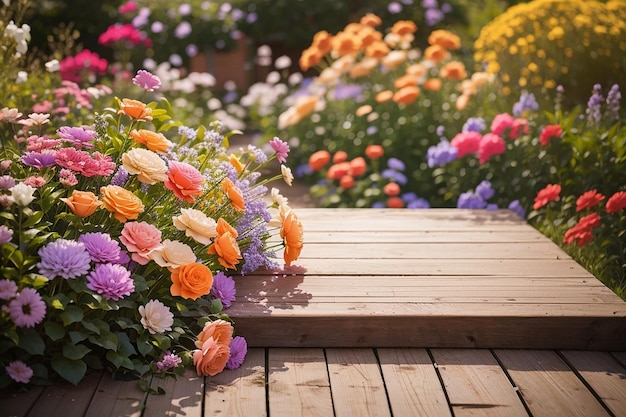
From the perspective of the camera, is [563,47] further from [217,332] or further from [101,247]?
[101,247]

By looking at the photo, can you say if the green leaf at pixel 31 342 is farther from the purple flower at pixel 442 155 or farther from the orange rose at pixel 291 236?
the purple flower at pixel 442 155

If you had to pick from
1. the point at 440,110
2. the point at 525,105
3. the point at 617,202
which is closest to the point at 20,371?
the point at 617,202

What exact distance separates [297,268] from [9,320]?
3.77 feet

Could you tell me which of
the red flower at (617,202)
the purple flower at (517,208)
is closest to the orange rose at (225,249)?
the red flower at (617,202)

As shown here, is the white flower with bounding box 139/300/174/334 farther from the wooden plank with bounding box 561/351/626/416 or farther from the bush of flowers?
the bush of flowers

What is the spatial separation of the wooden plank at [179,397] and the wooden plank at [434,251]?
91 cm

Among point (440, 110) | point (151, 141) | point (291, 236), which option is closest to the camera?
point (151, 141)

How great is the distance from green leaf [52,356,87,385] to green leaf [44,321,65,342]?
0.27ft

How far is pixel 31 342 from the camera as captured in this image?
2.16 metres

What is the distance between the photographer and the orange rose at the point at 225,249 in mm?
2516

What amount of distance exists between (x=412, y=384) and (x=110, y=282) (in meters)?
0.92

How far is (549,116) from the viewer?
407cm

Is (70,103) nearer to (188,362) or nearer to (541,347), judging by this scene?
(188,362)

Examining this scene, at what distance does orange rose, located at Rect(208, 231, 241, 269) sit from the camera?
252cm
